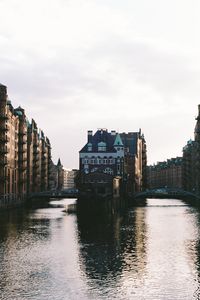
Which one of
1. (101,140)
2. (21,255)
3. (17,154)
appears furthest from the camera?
(101,140)

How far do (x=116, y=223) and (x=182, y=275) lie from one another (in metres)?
43.8

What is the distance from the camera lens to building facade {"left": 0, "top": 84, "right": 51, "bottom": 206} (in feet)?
371

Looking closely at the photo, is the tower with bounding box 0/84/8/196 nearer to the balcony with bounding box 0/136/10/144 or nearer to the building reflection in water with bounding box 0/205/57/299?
the balcony with bounding box 0/136/10/144

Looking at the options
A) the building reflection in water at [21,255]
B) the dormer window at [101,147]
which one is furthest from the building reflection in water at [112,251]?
the dormer window at [101,147]

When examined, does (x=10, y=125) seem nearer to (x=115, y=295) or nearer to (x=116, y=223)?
(x=116, y=223)

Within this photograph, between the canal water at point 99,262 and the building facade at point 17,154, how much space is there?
4087 centimetres

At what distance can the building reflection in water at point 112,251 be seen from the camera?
39.1 metres

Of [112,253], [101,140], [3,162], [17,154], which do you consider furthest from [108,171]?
[112,253]

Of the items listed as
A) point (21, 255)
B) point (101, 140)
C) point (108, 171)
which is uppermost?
point (101, 140)

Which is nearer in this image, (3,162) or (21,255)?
(21,255)

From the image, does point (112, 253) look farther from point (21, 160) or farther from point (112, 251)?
point (21, 160)

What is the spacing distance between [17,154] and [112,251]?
8808 cm

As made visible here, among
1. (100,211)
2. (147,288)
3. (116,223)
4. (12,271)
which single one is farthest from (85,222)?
(147,288)

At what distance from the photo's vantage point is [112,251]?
167 ft
